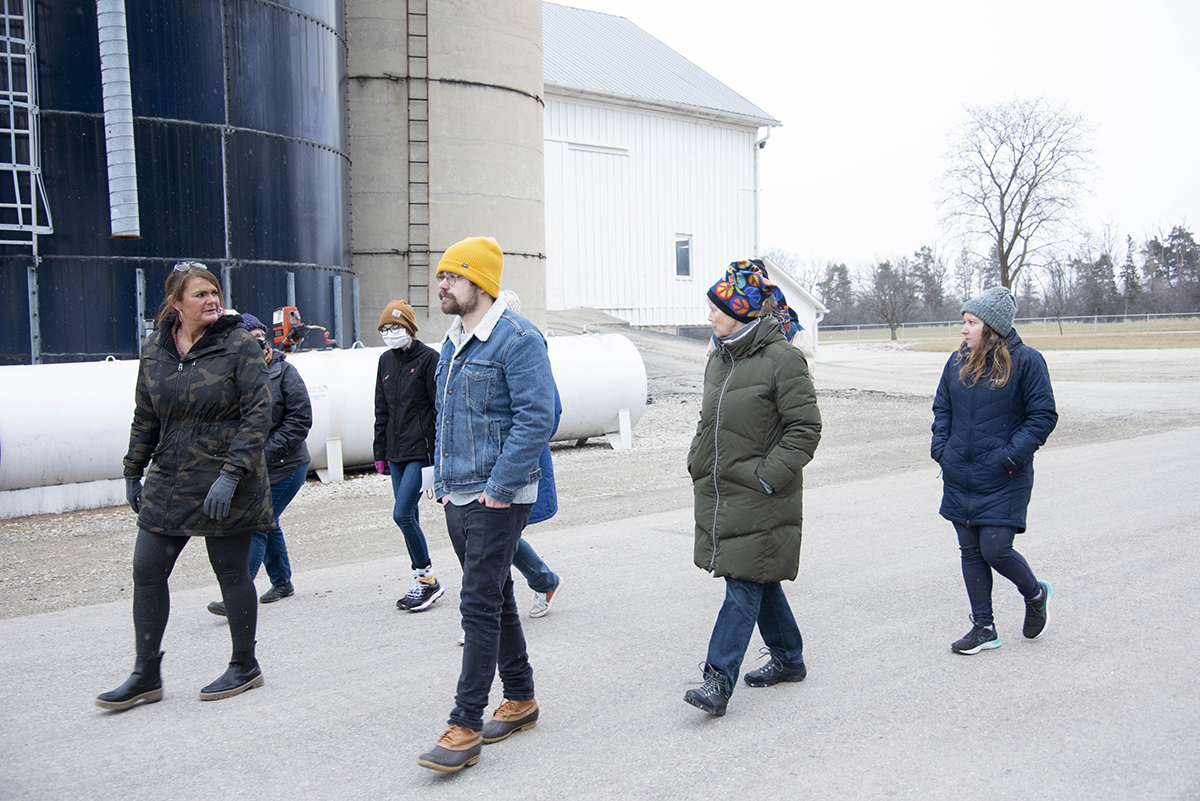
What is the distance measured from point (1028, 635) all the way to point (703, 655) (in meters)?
1.70

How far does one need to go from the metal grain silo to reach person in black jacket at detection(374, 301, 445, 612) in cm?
761

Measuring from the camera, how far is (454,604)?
5637 millimetres

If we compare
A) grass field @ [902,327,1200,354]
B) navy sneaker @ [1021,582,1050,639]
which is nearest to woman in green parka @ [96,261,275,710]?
navy sneaker @ [1021,582,1050,639]

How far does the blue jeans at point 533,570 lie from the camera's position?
527cm

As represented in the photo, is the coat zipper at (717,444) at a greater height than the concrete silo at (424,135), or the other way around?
the concrete silo at (424,135)

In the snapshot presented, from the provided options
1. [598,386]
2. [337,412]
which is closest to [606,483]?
[598,386]

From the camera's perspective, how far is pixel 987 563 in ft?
15.3

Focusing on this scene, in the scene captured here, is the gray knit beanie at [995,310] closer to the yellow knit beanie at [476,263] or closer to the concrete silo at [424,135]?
the yellow knit beanie at [476,263]

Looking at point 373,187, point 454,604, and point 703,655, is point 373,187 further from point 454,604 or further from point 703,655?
point 703,655

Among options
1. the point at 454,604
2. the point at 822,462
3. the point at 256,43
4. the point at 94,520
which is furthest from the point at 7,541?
the point at 822,462

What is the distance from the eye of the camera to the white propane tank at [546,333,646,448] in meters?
12.8

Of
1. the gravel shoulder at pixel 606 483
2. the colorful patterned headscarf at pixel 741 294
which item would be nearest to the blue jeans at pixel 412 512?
the gravel shoulder at pixel 606 483

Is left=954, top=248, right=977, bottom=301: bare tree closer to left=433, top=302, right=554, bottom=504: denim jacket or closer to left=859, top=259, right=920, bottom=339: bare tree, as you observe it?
left=859, top=259, right=920, bottom=339: bare tree

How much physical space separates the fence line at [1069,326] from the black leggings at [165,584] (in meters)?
53.8
